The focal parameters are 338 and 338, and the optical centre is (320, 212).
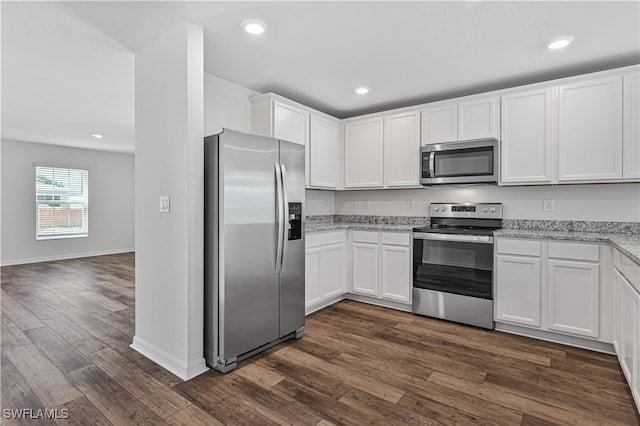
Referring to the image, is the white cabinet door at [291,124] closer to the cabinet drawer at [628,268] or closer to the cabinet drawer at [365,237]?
the cabinet drawer at [365,237]

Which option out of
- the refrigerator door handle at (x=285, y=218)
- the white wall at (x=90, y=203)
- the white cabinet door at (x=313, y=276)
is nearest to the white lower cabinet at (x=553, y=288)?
the white cabinet door at (x=313, y=276)

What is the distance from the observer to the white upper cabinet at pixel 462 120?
11.0 feet

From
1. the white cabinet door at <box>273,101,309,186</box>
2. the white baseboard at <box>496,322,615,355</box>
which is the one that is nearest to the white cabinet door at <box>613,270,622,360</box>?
the white baseboard at <box>496,322,615,355</box>

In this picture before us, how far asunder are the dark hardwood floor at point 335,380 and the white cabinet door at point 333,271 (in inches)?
17.8

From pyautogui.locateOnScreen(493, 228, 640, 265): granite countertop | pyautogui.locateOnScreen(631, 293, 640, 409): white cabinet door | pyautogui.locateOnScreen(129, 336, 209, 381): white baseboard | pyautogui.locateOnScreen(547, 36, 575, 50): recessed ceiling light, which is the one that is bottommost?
Answer: pyautogui.locateOnScreen(129, 336, 209, 381): white baseboard

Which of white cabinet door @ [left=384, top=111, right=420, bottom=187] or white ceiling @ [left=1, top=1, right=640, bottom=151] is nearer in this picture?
white ceiling @ [left=1, top=1, right=640, bottom=151]

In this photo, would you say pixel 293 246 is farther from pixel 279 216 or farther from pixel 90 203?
pixel 90 203

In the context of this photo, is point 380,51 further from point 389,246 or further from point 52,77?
point 52,77

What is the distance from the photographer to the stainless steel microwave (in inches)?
131

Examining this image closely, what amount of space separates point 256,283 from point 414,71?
7.78 ft

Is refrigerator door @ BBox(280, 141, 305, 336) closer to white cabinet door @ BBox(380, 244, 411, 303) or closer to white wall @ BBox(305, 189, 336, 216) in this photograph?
white cabinet door @ BBox(380, 244, 411, 303)

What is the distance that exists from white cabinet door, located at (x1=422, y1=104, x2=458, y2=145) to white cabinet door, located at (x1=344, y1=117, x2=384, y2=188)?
1.81 feet

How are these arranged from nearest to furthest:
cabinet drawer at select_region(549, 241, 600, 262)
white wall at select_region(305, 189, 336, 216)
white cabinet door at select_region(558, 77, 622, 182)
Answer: cabinet drawer at select_region(549, 241, 600, 262) < white cabinet door at select_region(558, 77, 622, 182) < white wall at select_region(305, 189, 336, 216)

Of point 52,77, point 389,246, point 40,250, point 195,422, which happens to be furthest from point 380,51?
point 40,250
